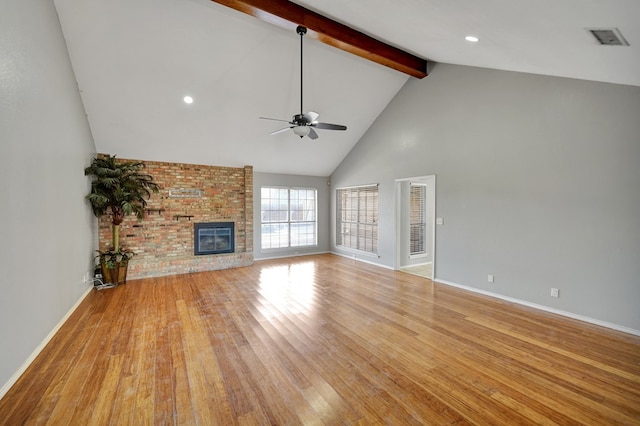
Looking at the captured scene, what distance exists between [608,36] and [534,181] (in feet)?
7.50

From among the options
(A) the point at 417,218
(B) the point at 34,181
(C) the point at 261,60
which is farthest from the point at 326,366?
(A) the point at 417,218

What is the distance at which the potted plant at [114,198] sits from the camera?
5023 mm

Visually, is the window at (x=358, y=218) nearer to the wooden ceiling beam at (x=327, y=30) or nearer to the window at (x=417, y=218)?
the window at (x=417, y=218)

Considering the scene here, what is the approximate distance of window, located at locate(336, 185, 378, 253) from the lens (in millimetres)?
7164

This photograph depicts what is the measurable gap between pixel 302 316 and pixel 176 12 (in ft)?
14.5

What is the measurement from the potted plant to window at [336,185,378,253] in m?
5.11

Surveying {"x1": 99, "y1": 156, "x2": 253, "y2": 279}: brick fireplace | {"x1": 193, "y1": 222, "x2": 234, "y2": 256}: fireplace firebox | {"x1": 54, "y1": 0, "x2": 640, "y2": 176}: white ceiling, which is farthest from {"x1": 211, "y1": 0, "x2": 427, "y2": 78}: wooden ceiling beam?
{"x1": 193, "y1": 222, "x2": 234, "y2": 256}: fireplace firebox

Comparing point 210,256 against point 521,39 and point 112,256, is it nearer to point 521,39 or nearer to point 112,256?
point 112,256

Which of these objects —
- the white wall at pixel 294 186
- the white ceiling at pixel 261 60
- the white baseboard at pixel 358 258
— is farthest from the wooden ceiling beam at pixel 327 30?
the white baseboard at pixel 358 258

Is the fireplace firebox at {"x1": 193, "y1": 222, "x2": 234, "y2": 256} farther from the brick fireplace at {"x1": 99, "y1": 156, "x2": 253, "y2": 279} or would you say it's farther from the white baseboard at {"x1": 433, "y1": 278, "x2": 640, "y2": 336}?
the white baseboard at {"x1": 433, "y1": 278, "x2": 640, "y2": 336}

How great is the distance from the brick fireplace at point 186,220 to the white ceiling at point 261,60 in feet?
1.26

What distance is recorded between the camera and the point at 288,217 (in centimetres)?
810

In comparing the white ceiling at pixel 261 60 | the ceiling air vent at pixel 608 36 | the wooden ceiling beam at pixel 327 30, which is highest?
the wooden ceiling beam at pixel 327 30

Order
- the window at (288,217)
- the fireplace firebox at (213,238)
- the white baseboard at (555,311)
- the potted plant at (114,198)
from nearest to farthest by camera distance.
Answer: the white baseboard at (555,311) < the potted plant at (114,198) < the fireplace firebox at (213,238) < the window at (288,217)
